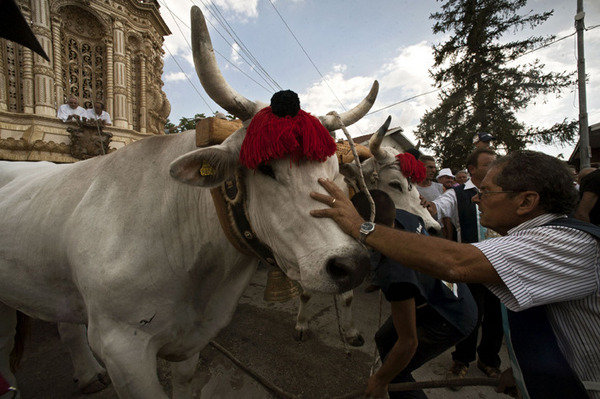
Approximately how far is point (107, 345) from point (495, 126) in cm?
1888

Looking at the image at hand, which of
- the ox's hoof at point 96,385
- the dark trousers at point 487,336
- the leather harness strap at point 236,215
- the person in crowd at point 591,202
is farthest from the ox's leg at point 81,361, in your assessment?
the person in crowd at point 591,202

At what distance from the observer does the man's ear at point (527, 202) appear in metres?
1.34

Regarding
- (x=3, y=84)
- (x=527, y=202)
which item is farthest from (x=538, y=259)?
(x=3, y=84)

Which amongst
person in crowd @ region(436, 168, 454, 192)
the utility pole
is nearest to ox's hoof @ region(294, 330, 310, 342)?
person in crowd @ region(436, 168, 454, 192)

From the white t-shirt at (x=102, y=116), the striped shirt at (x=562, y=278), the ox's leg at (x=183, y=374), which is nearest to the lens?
the striped shirt at (x=562, y=278)

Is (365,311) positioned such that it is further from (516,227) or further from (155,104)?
(155,104)

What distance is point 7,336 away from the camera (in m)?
2.42

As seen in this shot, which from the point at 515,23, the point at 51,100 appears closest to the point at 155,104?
the point at 51,100

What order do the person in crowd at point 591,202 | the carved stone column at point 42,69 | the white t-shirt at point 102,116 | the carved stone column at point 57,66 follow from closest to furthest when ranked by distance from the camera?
the person in crowd at point 591,202
the white t-shirt at point 102,116
the carved stone column at point 42,69
the carved stone column at point 57,66

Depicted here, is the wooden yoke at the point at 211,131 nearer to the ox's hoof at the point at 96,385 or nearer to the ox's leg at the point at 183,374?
the ox's leg at the point at 183,374

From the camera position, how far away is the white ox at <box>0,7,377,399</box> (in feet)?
4.28

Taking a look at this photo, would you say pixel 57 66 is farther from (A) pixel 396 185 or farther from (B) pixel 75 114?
(A) pixel 396 185

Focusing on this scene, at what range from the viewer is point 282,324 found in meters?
4.30

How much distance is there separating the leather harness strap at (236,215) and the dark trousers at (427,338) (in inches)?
51.0
